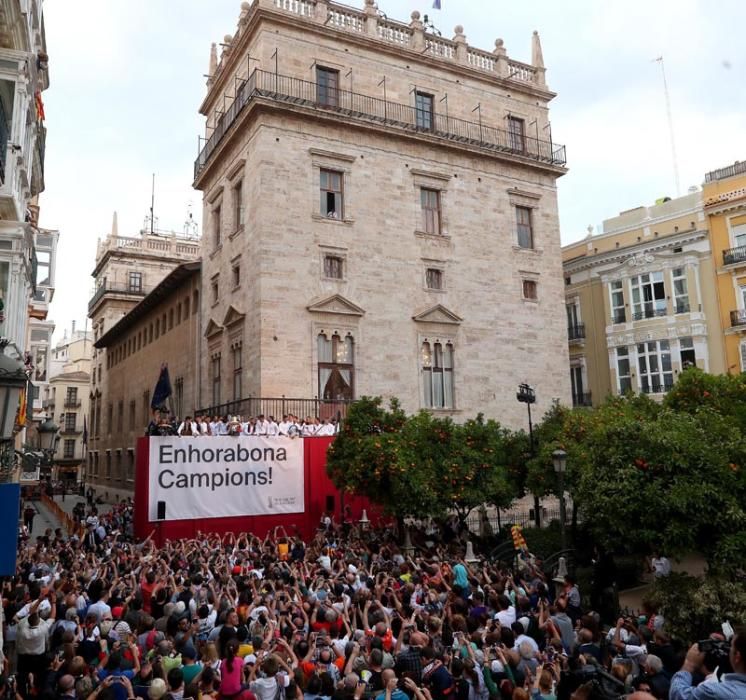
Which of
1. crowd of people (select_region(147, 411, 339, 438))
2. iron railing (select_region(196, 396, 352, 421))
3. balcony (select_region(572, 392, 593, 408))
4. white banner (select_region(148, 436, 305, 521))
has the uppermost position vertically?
balcony (select_region(572, 392, 593, 408))

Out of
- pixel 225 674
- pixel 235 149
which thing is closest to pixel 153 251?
pixel 235 149

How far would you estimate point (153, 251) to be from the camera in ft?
174

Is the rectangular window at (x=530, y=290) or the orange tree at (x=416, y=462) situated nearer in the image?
the orange tree at (x=416, y=462)

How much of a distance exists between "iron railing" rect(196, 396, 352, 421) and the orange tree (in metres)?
3.79

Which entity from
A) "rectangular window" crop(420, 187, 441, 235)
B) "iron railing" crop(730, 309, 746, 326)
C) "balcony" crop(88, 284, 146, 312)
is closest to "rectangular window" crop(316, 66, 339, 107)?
"rectangular window" crop(420, 187, 441, 235)

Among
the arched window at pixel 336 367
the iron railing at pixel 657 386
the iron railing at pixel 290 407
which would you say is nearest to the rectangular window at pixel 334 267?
the arched window at pixel 336 367

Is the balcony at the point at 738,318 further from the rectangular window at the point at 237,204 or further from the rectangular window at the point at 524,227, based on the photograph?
the rectangular window at the point at 237,204

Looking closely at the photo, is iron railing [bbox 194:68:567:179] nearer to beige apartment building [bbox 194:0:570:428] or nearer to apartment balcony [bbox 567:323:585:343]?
beige apartment building [bbox 194:0:570:428]

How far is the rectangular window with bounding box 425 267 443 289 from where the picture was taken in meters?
25.9

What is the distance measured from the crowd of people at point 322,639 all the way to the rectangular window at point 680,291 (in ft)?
71.1

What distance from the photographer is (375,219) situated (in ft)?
82.5

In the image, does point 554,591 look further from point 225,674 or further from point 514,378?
point 514,378

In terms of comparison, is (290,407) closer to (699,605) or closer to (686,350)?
(699,605)

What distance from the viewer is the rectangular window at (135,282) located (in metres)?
51.5
